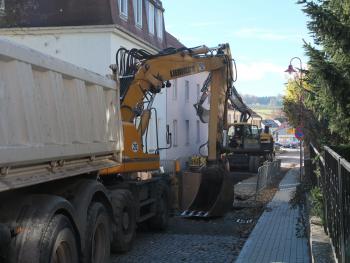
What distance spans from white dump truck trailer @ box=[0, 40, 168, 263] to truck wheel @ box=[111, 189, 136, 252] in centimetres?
122

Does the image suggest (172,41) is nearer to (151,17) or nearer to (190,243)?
(151,17)

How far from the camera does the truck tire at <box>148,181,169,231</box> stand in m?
12.1

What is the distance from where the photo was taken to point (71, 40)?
899 inches

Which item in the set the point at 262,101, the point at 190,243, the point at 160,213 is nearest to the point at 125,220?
the point at 190,243

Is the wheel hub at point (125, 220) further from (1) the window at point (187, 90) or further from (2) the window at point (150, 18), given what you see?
(1) the window at point (187, 90)

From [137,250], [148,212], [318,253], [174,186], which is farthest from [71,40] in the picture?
[318,253]

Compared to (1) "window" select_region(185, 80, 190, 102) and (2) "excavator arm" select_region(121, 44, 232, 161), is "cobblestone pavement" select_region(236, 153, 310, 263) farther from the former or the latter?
(1) "window" select_region(185, 80, 190, 102)

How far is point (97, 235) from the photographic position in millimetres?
7516

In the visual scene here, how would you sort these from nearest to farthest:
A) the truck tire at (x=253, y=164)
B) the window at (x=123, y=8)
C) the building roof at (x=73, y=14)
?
the building roof at (x=73, y=14) → the window at (x=123, y=8) → the truck tire at (x=253, y=164)

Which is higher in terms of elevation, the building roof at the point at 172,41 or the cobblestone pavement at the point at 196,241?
the building roof at the point at 172,41

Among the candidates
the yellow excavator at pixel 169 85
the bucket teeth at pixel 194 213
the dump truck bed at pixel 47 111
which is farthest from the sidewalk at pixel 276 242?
the dump truck bed at pixel 47 111

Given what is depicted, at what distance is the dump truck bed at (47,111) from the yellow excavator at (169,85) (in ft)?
8.48

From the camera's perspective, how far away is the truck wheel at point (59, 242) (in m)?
5.33

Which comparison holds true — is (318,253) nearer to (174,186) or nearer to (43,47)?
(174,186)
